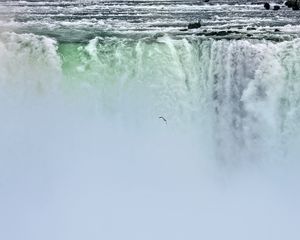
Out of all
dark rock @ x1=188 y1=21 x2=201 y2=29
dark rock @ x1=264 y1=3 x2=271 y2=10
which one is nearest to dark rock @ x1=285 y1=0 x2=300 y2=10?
dark rock @ x1=264 y1=3 x2=271 y2=10

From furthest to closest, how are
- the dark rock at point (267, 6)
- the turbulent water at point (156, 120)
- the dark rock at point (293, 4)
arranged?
the dark rock at point (267, 6) < the dark rock at point (293, 4) < the turbulent water at point (156, 120)

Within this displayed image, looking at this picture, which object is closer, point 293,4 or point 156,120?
point 156,120

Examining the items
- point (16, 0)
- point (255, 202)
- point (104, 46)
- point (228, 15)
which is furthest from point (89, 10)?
point (255, 202)

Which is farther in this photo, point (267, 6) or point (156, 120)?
point (267, 6)

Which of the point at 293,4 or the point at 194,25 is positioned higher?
the point at 194,25

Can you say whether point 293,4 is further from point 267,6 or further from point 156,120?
point 156,120

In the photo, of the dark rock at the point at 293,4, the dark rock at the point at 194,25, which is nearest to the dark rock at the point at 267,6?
the dark rock at the point at 293,4

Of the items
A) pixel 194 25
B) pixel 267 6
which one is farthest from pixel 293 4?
pixel 194 25

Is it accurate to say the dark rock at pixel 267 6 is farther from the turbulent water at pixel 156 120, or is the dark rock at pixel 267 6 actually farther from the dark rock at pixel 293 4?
the turbulent water at pixel 156 120

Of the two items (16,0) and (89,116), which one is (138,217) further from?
(16,0)

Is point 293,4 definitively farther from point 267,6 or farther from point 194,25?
point 194,25

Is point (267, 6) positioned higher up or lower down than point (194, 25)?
lower down
